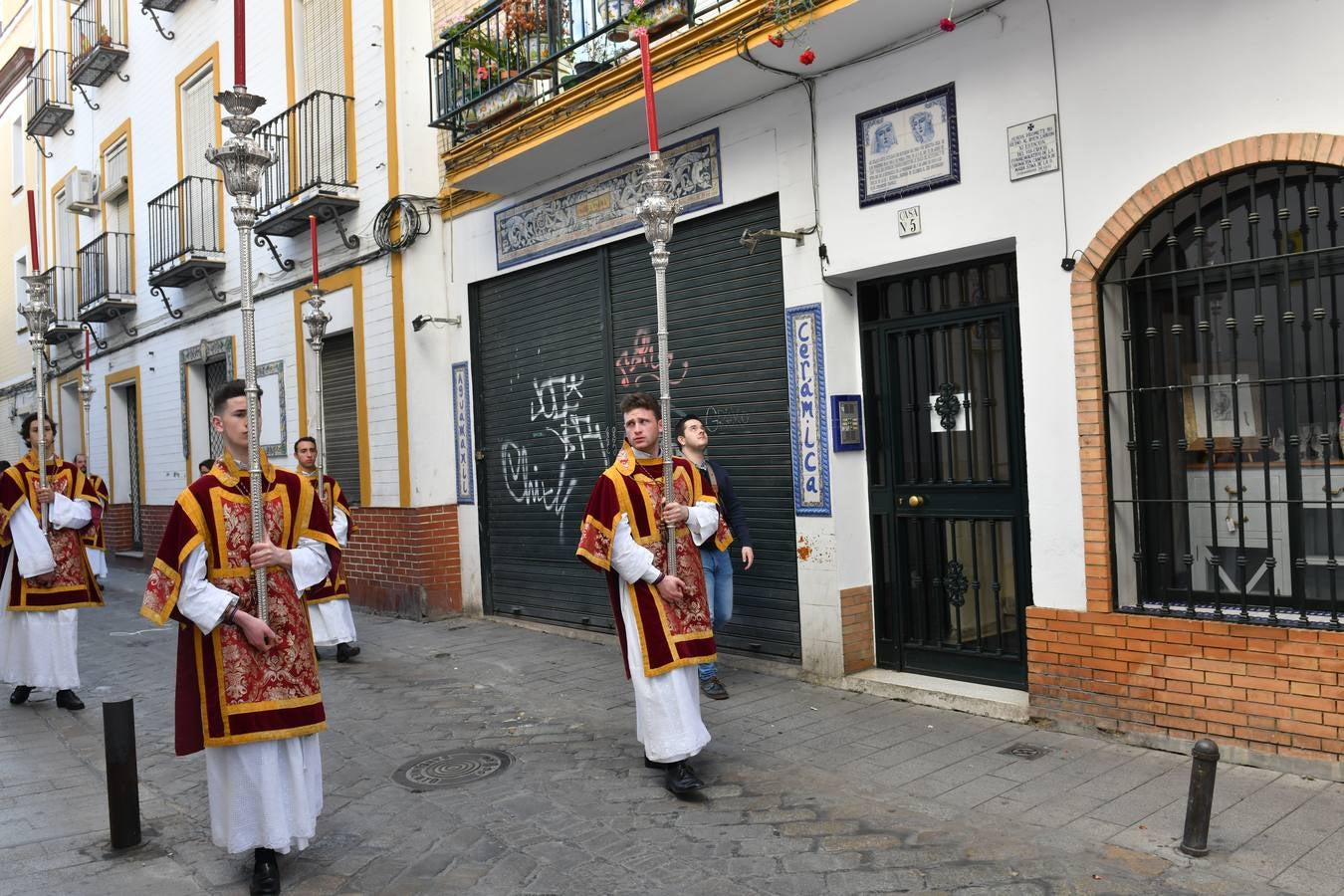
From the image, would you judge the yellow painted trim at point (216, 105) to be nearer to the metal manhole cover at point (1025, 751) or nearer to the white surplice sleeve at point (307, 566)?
the white surplice sleeve at point (307, 566)

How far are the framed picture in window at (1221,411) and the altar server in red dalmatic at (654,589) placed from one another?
2560 mm

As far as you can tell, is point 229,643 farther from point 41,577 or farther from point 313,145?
point 313,145

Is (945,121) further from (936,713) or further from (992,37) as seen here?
(936,713)

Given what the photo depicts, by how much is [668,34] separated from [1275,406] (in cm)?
467

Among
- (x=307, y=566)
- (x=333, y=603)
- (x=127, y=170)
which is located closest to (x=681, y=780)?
(x=307, y=566)

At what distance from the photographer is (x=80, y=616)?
40.4 feet

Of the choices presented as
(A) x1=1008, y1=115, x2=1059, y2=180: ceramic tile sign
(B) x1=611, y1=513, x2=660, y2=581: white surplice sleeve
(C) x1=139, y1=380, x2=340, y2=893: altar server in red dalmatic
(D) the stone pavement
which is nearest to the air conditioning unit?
(D) the stone pavement

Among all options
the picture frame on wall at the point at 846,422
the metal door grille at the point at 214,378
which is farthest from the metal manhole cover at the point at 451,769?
the metal door grille at the point at 214,378

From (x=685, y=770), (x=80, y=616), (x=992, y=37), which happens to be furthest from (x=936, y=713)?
(x=80, y=616)

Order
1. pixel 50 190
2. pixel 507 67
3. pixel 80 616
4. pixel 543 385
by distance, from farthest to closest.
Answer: pixel 50 190, pixel 80 616, pixel 543 385, pixel 507 67

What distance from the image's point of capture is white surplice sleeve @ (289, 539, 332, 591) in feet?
14.2

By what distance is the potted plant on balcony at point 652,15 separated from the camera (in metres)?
7.25

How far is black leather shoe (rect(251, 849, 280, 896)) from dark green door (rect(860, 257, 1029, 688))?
4.15 metres

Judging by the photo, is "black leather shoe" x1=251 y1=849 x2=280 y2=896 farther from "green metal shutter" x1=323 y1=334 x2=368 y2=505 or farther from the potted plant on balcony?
"green metal shutter" x1=323 y1=334 x2=368 y2=505
